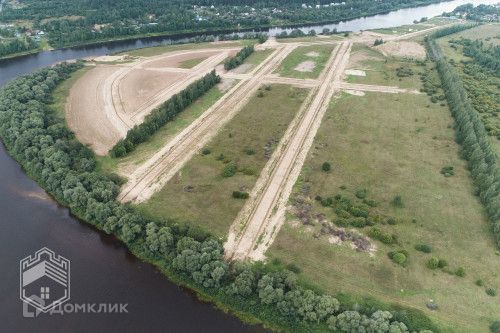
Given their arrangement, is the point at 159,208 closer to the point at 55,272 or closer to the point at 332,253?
the point at 55,272

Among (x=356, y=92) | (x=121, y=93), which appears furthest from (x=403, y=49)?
(x=121, y=93)

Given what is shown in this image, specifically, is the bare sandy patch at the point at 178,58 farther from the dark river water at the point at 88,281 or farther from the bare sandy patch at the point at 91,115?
the dark river water at the point at 88,281

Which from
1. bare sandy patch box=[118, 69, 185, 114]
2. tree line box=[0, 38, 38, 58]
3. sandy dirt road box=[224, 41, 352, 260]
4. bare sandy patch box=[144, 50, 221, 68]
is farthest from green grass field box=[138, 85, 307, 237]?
tree line box=[0, 38, 38, 58]

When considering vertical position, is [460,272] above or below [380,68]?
below

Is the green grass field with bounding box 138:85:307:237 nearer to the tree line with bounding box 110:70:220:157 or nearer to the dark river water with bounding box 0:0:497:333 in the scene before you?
the dark river water with bounding box 0:0:497:333

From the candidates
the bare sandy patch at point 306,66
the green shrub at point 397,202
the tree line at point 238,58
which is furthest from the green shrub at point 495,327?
the tree line at point 238,58

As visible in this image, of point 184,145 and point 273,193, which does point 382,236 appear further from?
point 184,145

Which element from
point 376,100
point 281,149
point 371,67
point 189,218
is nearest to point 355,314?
point 189,218
